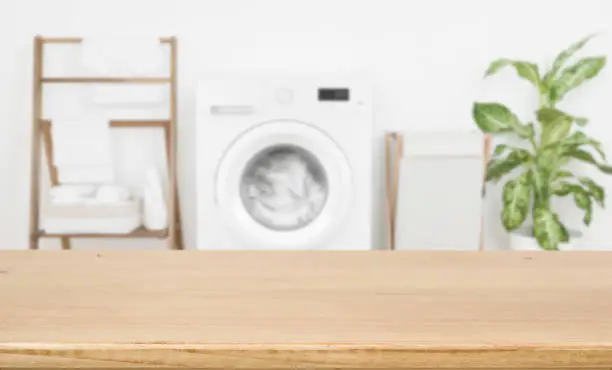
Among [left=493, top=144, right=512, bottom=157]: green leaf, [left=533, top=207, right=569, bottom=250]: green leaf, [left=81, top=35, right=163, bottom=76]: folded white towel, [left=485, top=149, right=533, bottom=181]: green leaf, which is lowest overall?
[left=533, top=207, right=569, bottom=250]: green leaf

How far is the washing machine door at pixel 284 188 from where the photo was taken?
2381 mm

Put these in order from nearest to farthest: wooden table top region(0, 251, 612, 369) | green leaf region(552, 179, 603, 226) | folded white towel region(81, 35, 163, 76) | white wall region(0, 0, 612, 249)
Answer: wooden table top region(0, 251, 612, 369), green leaf region(552, 179, 603, 226), folded white towel region(81, 35, 163, 76), white wall region(0, 0, 612, 249)

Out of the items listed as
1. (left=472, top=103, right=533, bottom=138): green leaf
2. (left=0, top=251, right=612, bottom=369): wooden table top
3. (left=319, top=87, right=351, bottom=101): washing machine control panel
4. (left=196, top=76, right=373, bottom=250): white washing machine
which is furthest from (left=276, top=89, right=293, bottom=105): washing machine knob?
(left=0, top=251, right=612, bottom=369): wooden table top

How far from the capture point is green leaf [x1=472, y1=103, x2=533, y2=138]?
2.67 m

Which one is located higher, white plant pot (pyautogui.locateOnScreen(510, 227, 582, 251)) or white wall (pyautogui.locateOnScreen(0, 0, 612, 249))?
white wall (pyautogui.locateOnScreen(0, 0, 612, 249))

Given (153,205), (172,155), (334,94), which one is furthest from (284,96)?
(153,205)

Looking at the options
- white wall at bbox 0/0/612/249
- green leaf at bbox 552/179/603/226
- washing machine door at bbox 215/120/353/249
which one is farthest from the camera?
white wall at bbox 0/0/612/249

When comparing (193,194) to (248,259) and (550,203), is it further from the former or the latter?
(248,259)

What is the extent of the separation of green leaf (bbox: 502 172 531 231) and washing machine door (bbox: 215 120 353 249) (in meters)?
0.65

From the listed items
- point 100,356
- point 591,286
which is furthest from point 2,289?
point 591,286

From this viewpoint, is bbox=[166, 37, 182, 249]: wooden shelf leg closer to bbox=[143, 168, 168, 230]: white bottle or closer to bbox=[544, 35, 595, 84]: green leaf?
bbox=[143, 168, 168, 230]: white bottle

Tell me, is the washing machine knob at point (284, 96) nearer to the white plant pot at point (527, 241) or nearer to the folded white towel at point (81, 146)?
the folded white towel at point (81, 146)

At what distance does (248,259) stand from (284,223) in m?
1.63

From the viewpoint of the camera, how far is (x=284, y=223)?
242 centimetres
